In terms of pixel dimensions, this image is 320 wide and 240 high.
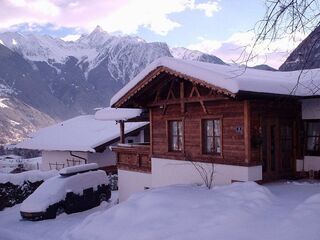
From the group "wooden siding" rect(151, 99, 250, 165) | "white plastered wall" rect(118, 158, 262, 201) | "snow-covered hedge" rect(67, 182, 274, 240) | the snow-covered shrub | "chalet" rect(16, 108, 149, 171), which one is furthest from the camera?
"chalet" rect(16, 108, 149, 171)

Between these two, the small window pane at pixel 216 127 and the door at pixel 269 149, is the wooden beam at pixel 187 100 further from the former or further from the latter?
the door at pixel 269 149

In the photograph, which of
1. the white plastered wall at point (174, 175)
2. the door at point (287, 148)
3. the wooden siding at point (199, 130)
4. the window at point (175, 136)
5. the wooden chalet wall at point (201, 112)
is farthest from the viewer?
the window at point (175, 136)

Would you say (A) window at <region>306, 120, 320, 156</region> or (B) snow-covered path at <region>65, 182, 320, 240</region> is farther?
(A) window at <region>306, 120, 320, 156</region>

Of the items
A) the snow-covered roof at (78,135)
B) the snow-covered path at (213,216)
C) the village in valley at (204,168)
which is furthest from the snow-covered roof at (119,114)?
the snow-covered roof at (78,135)

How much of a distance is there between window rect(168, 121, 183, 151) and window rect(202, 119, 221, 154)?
126 cm

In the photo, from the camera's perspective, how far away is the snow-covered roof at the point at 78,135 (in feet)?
105

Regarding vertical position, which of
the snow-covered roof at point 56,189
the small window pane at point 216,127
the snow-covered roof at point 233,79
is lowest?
the snow-covered roof at point 56,189

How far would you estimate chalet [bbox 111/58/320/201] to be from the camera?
12.9 m

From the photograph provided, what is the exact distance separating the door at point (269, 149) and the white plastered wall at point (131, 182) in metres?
5.16

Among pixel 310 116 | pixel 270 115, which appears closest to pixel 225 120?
pixel 270 115

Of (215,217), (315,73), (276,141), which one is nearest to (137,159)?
(276,141)

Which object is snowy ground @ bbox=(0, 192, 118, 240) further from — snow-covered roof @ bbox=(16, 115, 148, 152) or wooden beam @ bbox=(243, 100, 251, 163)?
snow-covered roof @ bbox=(16, 115, 148, 152)

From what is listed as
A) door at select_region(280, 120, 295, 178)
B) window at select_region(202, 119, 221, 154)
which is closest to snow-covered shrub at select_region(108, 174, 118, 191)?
window at select_region(202, 119, 221, 154)

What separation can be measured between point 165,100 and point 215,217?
23.2 feet
